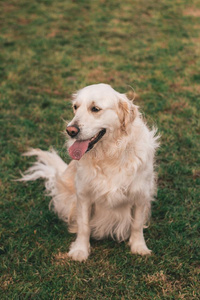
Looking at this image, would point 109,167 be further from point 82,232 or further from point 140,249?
point 140,249

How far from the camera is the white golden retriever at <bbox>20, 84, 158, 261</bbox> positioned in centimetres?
237

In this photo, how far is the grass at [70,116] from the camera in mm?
2467

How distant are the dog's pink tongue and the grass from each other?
0.84 meters

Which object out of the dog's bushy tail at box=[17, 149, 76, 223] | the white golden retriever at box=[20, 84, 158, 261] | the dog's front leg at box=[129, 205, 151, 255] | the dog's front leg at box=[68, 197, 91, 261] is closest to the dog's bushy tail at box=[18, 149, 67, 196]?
the dog's bushy tail at box=[17, 149, 76, 223]

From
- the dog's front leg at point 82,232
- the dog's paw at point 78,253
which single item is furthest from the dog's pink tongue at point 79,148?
the dog's paw at point 78,253

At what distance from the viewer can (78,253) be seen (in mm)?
2658

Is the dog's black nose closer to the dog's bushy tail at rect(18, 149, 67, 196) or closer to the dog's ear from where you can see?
the dog's ear

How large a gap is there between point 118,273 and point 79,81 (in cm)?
353

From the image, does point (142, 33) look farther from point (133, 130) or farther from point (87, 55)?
point (133, 130)

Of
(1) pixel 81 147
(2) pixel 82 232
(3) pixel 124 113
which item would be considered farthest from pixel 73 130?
(2) pixel 82 232

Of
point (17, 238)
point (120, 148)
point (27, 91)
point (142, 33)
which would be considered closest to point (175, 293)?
point (120, 148)

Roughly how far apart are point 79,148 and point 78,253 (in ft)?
2.80

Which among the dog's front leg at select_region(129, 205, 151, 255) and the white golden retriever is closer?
the white golden retriever

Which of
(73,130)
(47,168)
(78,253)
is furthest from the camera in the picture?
(47,168)
